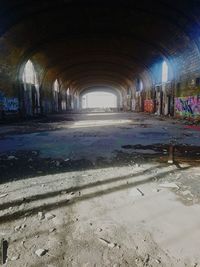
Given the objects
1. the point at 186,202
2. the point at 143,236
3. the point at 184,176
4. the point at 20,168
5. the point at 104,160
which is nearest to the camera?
the point at 143,236

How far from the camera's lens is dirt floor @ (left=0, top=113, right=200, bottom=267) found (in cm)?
195

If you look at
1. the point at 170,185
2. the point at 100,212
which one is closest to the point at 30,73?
the point at 170,185

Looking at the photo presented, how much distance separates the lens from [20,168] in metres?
4.54

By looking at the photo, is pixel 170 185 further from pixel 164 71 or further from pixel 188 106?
pixel 164 71

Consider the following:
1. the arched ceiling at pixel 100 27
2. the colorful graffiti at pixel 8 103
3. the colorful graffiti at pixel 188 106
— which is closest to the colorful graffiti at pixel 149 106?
the arched ceiling at pixel 100 27

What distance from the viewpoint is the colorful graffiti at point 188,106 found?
1498 cm

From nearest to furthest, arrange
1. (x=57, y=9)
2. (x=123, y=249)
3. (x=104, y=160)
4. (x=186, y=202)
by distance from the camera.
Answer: (x=123, y=249), (x=186, y=202), (x=104, y=160), (x=57, y=9)

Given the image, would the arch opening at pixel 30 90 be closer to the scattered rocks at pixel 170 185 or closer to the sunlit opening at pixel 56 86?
the sunlit opening at pixel 56 86

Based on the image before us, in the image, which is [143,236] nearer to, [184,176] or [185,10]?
[184,176]

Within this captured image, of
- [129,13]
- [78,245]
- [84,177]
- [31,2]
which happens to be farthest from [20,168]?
[129,13]

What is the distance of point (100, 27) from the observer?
15.6m

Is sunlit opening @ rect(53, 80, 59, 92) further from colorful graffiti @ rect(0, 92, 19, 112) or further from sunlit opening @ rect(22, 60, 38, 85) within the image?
colorful graffiti @ rect(0, 92, 19, 112)

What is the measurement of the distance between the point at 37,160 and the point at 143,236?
11.3 ft

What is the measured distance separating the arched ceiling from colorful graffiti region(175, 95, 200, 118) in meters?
3.23
